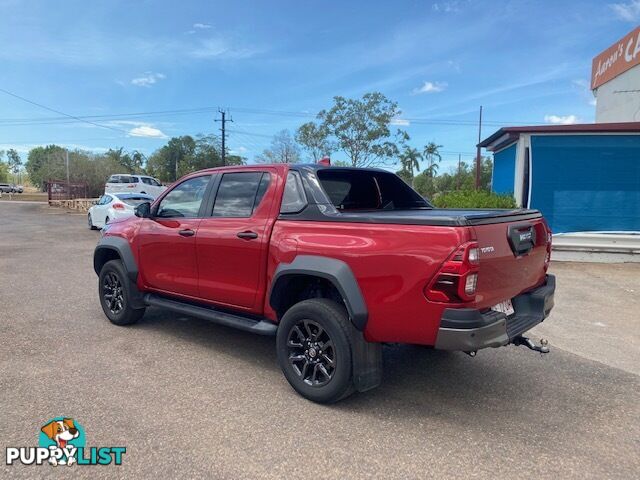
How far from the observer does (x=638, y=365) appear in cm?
465

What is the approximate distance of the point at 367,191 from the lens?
4863mm

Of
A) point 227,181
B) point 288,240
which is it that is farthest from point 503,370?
point 227,181

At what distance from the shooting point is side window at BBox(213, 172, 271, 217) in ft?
14.2

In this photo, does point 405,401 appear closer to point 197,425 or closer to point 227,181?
point 197,425

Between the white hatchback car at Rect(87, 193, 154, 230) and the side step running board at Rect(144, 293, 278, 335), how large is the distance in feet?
40.1

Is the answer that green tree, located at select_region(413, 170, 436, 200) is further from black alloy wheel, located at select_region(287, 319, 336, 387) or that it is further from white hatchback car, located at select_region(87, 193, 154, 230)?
black alloy wheel, located at select_region(287, 319, 336, 387)

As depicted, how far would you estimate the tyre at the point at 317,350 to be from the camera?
137 inches

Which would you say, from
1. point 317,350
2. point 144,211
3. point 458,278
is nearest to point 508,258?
point 458,278

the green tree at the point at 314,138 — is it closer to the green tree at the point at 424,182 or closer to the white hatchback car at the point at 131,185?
the white hatchback car at the point at 131,185

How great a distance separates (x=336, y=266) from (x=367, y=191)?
1.59 meters

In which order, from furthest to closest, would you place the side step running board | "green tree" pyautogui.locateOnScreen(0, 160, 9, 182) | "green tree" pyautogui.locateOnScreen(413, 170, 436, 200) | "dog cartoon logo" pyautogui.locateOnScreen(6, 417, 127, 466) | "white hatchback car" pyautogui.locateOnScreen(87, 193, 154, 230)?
1. "green tree" pyautogui.locateOnScreen(0, 160, 9, 182)
2. "green tree" pyautogui.locateOnScreen(413, 170, 436, 200)
3. "white hatchback car" pyautogui.locateOnScreen(87, 193, 154, 230)
4. the side step running board
5. "dog cartoon logo" pyautogui.locateOnScreen(6, 417, 127, 466)

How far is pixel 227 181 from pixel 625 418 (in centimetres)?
380

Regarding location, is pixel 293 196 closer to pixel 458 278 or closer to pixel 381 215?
pixel 381 215

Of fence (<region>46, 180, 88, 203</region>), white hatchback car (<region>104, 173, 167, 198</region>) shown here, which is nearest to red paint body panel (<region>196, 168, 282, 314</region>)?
white hatchback car (<region>104, 173, 167, 198</region>)
